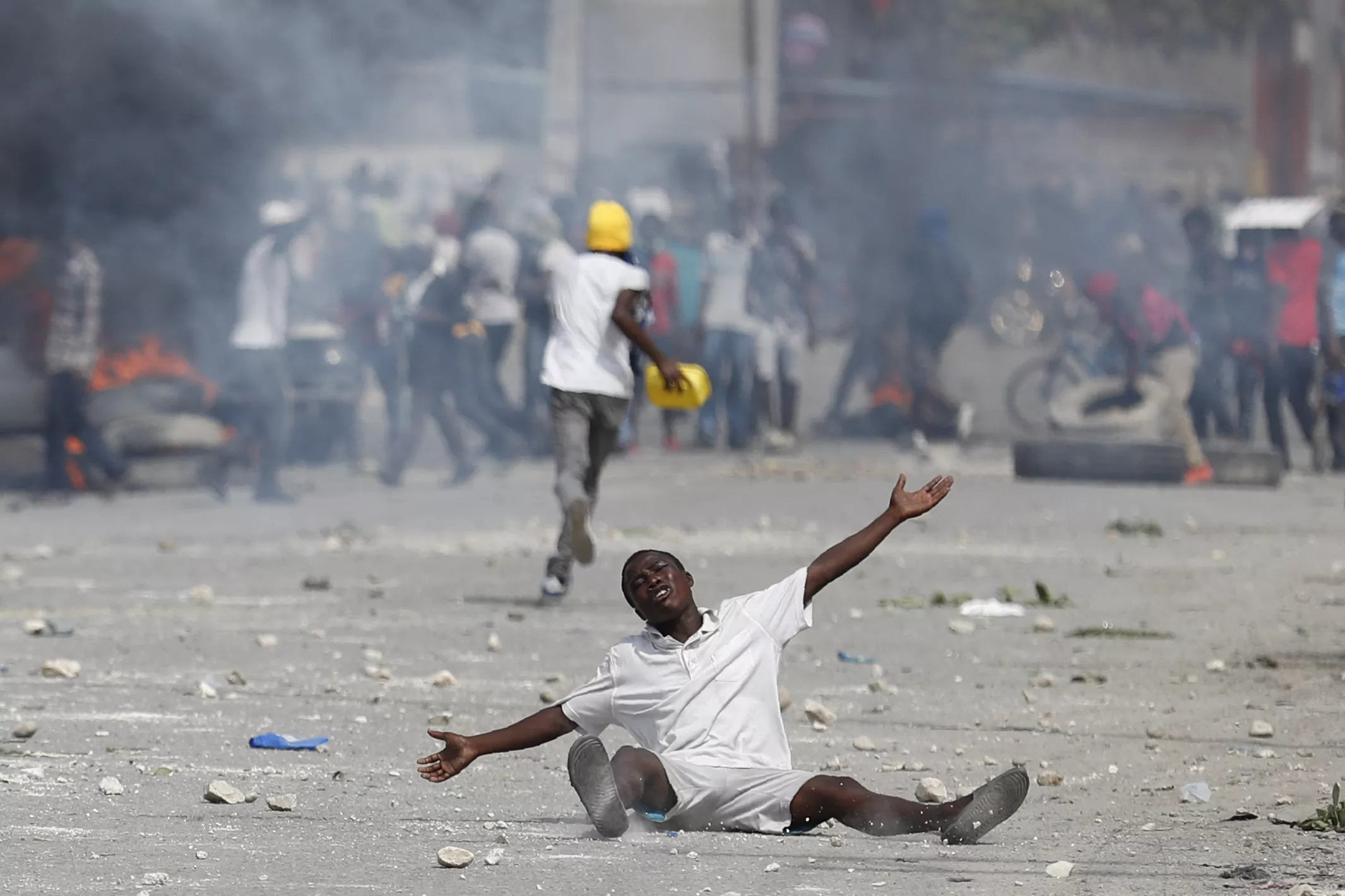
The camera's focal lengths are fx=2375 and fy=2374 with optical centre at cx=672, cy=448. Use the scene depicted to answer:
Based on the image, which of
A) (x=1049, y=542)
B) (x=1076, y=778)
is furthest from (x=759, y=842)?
(x=1049, y=542)

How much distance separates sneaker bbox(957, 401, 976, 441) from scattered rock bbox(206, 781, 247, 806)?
35.0 ft

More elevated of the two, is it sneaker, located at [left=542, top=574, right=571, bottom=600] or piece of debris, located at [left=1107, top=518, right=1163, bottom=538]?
sneaker, located at [left=542, top=574, right=571, bottom=600]

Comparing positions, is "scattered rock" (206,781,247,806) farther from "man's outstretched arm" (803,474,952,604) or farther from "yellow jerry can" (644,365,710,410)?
"yellow jerry can" (644,365,710,410)

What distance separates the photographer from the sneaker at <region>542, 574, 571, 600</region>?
8.35 meters

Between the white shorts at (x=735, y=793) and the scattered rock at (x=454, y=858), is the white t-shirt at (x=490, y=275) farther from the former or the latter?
the scattered rock at (x=454, y=858)

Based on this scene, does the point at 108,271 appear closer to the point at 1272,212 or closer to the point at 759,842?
the point at 1272,212

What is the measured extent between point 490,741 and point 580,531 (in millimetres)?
3489

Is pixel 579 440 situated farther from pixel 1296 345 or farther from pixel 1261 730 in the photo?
pixel 1296 345

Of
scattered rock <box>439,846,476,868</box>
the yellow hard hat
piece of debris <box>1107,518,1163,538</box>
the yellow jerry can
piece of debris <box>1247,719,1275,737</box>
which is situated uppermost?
the yellow hard hat

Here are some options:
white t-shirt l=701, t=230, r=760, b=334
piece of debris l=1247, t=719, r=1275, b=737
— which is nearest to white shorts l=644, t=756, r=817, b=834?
piece of debris l=1247, t=719, r=1275, b=737

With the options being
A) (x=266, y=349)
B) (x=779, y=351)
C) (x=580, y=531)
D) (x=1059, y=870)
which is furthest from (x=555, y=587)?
(x=779, y=351)

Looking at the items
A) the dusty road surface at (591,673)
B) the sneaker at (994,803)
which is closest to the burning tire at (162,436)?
the dusty road surface at (591,673)

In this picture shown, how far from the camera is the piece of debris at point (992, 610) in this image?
8.12 meters

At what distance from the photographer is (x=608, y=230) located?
854 cm
